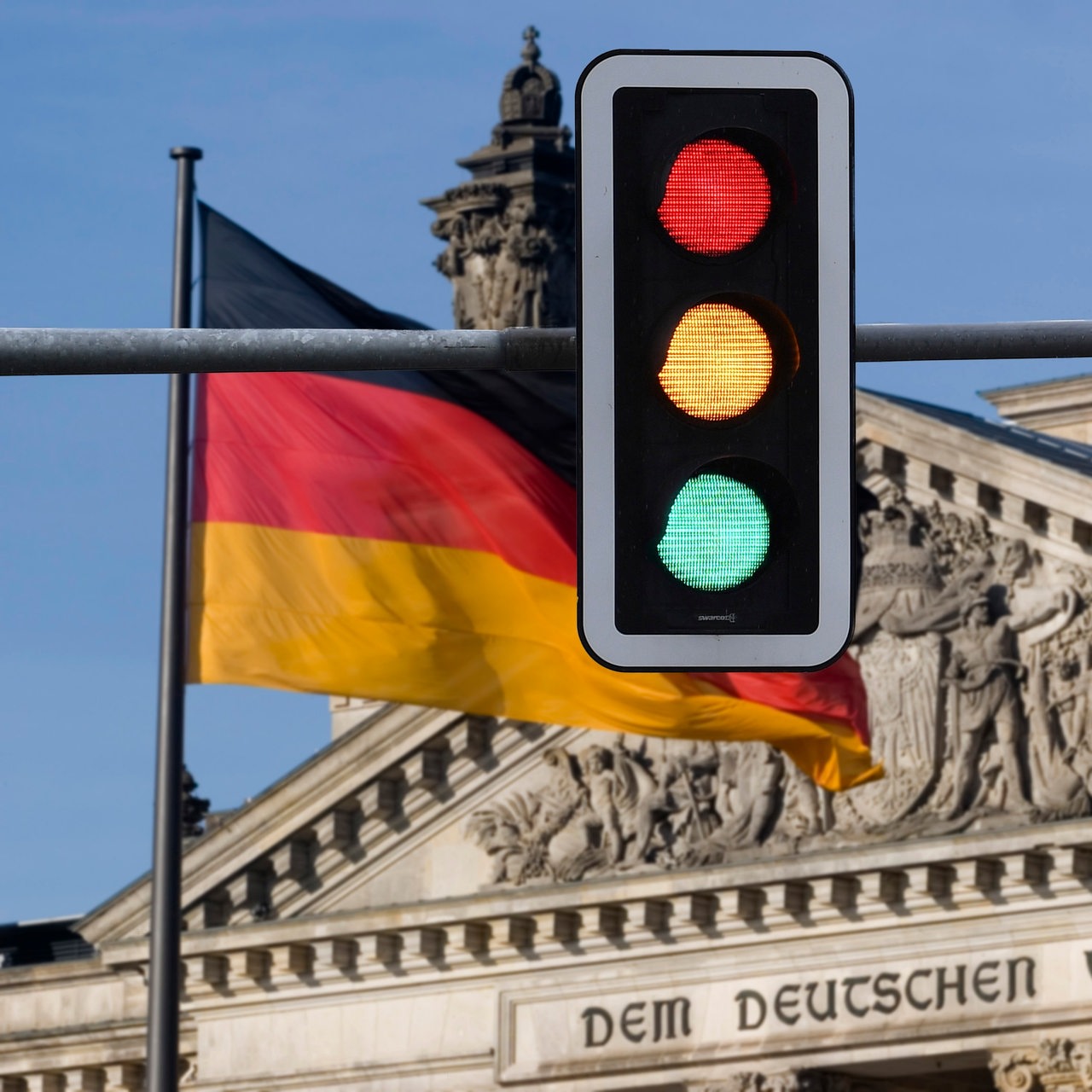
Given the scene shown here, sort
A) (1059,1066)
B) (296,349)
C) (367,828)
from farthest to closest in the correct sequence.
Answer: (367,828), (1059,1066), (296,349)

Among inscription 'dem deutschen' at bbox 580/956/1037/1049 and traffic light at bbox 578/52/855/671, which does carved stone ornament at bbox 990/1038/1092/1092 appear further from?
traffic light at bbox 578/52/855/671

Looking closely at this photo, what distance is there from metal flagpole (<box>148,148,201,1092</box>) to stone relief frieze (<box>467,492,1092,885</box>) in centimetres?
1270

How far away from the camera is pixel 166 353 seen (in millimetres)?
8555

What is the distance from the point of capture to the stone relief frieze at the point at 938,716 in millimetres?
35406

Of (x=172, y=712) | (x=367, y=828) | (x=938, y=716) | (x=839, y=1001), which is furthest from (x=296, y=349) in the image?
(x=367, y=828)

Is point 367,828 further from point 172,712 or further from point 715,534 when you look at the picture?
point 715,534

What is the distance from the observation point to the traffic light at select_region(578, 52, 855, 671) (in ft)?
23.5

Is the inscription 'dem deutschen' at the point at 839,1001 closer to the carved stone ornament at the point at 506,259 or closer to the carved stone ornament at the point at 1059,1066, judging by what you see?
the carved stone ornament at the point at 1059,1066

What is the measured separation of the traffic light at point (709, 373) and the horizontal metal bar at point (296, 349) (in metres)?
1.18

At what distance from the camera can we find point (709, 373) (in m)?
7.20

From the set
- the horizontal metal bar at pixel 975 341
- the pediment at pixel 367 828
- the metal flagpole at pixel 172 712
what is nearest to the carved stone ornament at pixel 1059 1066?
the pediment at pixel 367 828

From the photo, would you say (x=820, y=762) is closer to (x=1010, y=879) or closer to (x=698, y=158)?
(x=1010, y=879)

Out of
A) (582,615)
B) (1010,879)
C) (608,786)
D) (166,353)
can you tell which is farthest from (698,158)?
(608,786)

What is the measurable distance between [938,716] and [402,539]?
11359 mm
